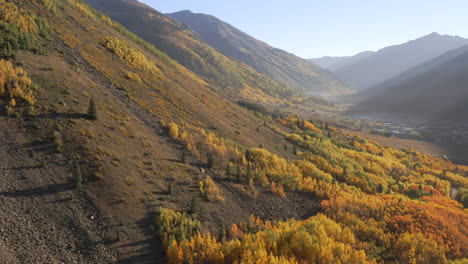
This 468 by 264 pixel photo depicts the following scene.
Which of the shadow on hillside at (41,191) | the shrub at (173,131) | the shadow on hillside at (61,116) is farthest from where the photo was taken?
the shrub at (173,131)

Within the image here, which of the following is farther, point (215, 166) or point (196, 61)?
point (196, 61)

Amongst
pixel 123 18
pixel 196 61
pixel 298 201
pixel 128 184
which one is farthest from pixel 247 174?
pixel 123 18

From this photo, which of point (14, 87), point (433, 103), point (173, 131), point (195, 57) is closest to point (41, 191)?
point (14, 87)

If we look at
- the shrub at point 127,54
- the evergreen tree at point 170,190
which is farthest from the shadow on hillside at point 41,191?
the shrub at point 127,54

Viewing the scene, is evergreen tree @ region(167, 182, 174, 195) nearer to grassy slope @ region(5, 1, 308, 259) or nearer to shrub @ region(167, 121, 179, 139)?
grassy slope @ region(5, 1, 308, 259)

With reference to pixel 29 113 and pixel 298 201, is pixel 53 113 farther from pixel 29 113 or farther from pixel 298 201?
pixel 298 201

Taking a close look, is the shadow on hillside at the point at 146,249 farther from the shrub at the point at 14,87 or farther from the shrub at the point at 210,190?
the shrub at the point at 14,87

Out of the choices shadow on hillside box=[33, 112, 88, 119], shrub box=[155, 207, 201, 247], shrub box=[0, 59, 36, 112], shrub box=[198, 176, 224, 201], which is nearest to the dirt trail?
shadow on hillside box=[33, 112, 88, 119]
